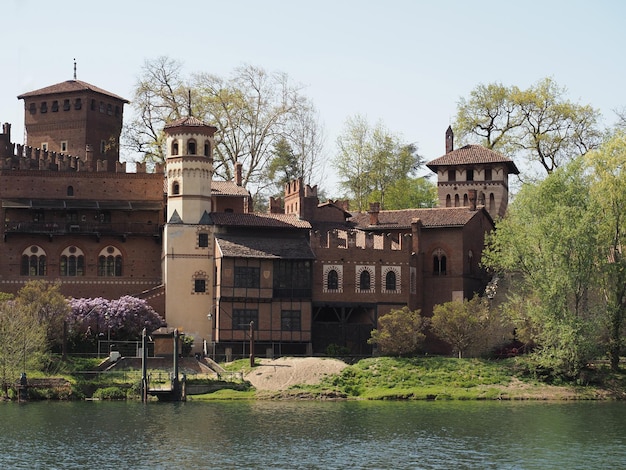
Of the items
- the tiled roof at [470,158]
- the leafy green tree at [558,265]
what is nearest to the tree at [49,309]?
the leafy green tree at [558,265]

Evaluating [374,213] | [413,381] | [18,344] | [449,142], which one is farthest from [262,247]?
[449,142]

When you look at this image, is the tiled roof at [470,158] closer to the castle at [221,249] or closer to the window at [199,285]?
the castle at [221,249]

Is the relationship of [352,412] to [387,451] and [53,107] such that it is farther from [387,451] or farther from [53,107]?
[53,107]

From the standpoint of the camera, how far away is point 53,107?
95.9 metres

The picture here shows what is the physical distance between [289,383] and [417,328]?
9.77 meters

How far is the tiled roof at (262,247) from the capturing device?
76438 millimetres

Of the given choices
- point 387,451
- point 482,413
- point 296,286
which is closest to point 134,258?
point 296,286

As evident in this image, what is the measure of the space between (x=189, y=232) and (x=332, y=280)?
31.0 ft

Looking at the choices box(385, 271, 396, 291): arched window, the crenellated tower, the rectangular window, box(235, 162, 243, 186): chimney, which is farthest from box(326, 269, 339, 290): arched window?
box(235, 162, 243, 186): chimney

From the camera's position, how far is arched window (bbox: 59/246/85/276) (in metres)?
80.5

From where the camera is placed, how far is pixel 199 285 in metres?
77.8

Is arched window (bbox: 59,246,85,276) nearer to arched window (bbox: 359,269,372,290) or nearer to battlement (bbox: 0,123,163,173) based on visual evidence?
battlement (bbox: 0,123,163,173)

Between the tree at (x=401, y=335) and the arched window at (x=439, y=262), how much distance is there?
359 inches

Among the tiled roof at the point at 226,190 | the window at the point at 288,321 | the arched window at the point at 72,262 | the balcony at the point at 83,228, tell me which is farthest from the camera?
the tiled roof at the point at 226,190
